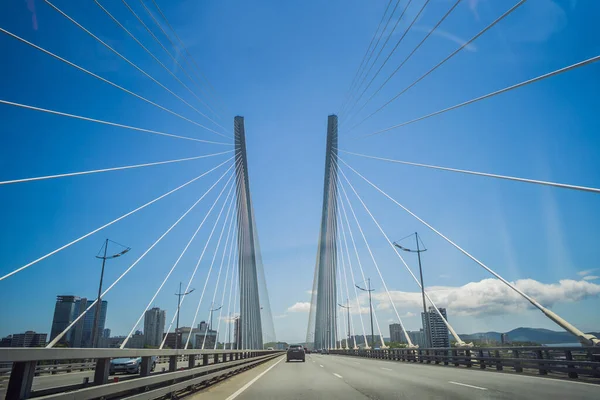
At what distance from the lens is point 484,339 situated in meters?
24.2

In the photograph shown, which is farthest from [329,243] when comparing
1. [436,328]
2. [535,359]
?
[535,359]

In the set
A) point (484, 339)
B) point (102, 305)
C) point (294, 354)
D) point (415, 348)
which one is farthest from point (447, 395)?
point (102, 305)

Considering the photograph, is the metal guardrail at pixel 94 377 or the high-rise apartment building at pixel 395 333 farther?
the high-rise apartment building at pixel 395 333

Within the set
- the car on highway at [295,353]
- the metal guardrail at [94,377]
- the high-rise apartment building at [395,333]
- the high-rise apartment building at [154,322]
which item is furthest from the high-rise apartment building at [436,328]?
the high-rise apartment building at [395,333]

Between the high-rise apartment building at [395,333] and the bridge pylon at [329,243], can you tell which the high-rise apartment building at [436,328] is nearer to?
the bridge pylon at [329,243]

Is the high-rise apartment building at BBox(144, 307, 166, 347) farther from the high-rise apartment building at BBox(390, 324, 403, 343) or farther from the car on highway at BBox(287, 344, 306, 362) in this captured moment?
the high-rise apartment building at BBox(390, 324, 403, 343)

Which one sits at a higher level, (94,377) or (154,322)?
(154,322)

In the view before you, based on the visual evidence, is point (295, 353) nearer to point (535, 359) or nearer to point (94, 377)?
point (535, 359)

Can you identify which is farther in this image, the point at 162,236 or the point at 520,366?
the point at 162,236

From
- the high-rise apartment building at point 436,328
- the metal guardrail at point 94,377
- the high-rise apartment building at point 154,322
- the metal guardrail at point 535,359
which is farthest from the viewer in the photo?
the high-rise apartment building at point 154,322

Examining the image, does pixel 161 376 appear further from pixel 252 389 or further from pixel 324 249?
pixel 324 249

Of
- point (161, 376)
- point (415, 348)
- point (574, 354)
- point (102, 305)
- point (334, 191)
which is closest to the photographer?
point (161, 376)

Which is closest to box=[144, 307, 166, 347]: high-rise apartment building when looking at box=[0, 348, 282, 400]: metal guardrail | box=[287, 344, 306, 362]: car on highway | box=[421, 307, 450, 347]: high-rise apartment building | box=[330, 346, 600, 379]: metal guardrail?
box=[287, 344, 306, 362]: car on highway

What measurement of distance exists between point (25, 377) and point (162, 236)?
14.3 m
